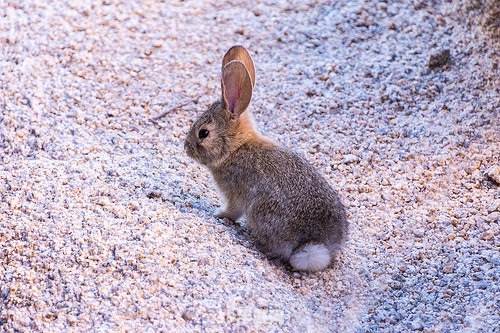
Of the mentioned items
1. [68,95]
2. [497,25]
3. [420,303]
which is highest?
[497,25]

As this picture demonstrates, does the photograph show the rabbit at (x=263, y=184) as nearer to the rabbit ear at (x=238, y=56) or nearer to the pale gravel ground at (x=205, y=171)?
the rabbit ear at (x=238, y=56)

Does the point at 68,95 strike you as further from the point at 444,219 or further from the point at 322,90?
the point at 444,219

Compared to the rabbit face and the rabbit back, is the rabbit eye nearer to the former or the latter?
the rabbit face

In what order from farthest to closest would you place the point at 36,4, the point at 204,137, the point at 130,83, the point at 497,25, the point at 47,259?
the point at 36,4, the point at 130,83, the point at 497,25, the point at 204,137, the point at 47,259

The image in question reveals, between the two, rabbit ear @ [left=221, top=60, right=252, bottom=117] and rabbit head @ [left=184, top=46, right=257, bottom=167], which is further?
rabbit head @ [left=184, top=46, right=257, bottom=167]

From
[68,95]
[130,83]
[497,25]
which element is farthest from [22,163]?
[497,25]

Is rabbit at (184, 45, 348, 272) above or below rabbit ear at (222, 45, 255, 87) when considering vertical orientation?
below

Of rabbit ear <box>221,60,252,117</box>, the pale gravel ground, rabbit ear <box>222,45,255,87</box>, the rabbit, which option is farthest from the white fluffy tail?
rabbit ear <box>222,45,255,87</box>

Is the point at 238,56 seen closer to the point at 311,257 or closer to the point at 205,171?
the point at 205,171
